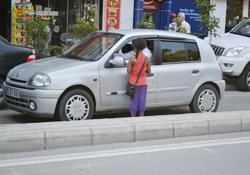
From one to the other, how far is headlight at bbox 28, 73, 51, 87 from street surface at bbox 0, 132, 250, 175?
1385 mm

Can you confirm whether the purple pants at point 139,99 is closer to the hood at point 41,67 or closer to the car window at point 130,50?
the car window at point 130,50

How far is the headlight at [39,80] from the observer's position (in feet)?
22.4

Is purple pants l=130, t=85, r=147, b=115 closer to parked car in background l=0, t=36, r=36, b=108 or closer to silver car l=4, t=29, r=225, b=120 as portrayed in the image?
silver car l=4, t=29, r=225, b=120

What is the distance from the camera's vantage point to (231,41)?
519 inches

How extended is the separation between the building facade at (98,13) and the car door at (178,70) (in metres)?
7.78

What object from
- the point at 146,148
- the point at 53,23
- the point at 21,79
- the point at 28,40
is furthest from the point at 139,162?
the point at 53,23

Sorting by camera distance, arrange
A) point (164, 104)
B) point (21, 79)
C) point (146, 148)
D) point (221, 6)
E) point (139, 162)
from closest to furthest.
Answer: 1. point (139, 162)
2. point (146, 148)
3. point (21, 79)
4. point (164, 104)
5. point (221, 6)

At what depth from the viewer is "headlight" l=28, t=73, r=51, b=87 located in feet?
22.4

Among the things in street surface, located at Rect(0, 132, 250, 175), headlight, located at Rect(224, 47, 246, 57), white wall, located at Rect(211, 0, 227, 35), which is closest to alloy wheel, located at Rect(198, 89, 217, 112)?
street surface, located at Rect(0, 132, 250, 175)

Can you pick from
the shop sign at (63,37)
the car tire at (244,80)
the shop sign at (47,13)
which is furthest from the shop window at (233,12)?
the shop sign at (47,13)

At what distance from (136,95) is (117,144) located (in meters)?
1.35

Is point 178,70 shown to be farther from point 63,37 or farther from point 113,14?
point 113,14

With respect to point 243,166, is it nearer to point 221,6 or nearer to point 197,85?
point 197,85

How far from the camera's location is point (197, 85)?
828cm
